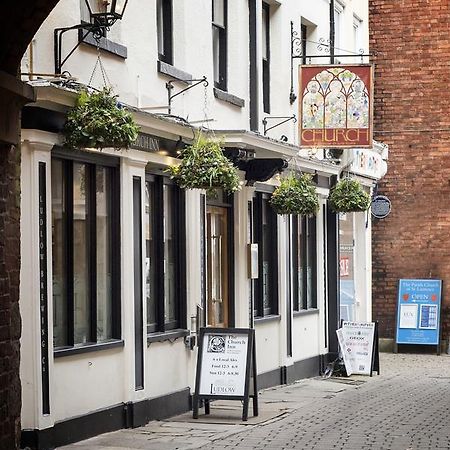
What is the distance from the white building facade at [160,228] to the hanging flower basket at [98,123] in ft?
0.55

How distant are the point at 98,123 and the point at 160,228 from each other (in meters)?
3.47

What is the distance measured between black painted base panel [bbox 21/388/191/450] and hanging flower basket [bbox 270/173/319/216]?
347cm

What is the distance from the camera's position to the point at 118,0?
12789 mm

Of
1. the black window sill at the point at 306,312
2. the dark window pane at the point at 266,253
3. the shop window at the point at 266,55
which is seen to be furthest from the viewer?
the black window sill at the point at 306,312

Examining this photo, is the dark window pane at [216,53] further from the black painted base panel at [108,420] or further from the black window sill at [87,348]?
the black window sill at [87,348]

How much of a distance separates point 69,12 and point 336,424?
540 cm

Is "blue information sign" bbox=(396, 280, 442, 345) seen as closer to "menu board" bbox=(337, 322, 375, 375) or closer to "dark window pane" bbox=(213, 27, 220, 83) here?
"menu board" bbox=(337, 322, 375, 375)

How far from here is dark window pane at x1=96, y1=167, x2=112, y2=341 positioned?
1353cm

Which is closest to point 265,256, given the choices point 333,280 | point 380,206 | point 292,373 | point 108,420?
point 292,373

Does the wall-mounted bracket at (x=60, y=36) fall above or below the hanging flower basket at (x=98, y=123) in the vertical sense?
above

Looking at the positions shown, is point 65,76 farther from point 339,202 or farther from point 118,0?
point 339,202

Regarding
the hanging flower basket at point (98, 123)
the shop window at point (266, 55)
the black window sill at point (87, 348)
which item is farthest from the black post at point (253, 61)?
the hanging flower basket at point (98, 123)

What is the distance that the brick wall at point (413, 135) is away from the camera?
26.5m

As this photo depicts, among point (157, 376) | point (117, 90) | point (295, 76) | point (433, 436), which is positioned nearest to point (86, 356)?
point (157, 376)
